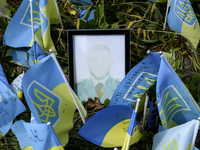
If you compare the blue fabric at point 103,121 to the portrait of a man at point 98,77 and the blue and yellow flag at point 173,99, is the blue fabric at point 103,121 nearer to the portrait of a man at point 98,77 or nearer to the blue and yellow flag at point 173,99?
the blue and yellow flag at point 173,99

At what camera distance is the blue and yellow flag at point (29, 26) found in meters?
1.01

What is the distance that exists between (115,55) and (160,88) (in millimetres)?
278

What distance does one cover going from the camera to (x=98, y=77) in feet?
3.43

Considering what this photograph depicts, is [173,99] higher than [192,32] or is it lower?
lower

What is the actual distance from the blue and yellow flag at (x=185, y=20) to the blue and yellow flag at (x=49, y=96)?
44 centimetres

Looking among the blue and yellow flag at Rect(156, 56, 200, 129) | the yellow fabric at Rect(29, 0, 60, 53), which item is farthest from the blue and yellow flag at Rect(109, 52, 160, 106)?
the yellow fabric at Rect(29, 0, 60, 53)

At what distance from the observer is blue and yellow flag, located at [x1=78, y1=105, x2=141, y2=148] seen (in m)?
0.82

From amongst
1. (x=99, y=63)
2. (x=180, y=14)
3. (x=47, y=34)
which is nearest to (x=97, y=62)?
(x=99, y=63)

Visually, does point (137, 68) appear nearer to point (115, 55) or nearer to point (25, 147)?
point (115, 55)

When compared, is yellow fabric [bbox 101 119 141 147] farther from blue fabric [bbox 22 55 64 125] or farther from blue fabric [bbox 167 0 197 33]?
blue fabric [bbox 167 0 197 33]

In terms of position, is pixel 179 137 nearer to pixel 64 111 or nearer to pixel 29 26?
pixel 64 111

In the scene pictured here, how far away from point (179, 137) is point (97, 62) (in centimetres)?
42

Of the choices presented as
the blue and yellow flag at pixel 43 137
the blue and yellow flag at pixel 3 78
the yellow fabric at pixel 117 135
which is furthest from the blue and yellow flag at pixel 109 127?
the blue and yellow flag at pixel 3 78

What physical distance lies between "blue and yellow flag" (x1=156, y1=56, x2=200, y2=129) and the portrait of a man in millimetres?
254
